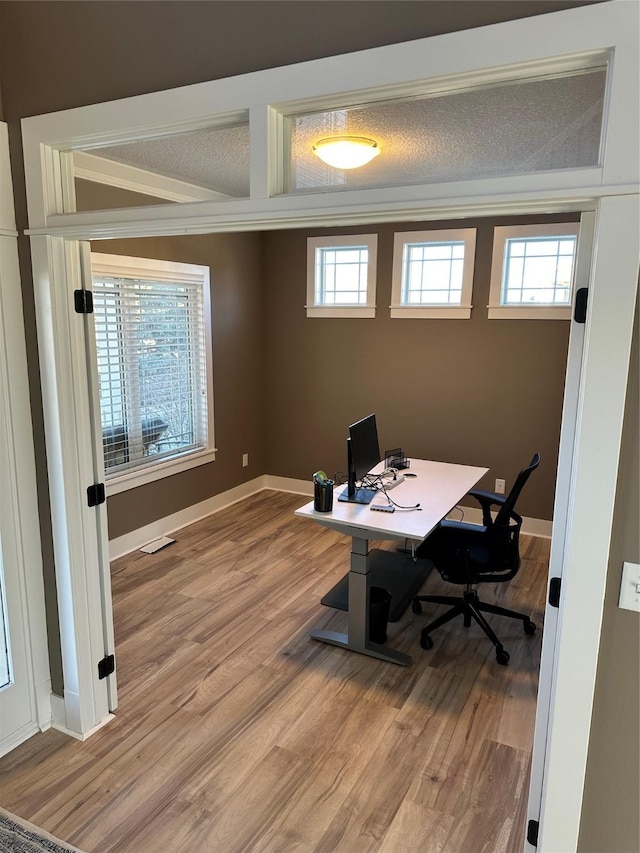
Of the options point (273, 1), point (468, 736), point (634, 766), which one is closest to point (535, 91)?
point (273, 1)

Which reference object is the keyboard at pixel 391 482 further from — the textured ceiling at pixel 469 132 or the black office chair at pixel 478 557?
the textured ceiling at pixel 469 132

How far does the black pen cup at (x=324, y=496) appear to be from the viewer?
10.3ft

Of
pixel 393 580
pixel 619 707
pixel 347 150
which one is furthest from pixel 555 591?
pixel 393 580

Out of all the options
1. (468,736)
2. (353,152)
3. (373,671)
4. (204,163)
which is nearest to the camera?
(353,152)

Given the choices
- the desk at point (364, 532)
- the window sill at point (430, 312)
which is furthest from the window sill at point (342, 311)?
the desk at point (364, 532)

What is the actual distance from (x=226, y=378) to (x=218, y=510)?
47.7 inches

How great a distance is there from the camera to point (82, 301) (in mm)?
2254

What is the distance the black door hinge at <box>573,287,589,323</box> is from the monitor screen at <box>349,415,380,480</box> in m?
1.97

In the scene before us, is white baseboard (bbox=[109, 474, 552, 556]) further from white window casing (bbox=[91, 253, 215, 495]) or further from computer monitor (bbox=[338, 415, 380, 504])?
computer monitor (bbox=[338, 415, 380, 504])

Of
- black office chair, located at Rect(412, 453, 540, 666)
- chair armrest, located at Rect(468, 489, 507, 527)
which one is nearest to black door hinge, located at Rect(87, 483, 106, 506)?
black office chair, located at Rect(412, 453, 540, 666)

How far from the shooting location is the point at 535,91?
1.41 metres

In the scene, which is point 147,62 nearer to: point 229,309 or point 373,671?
point 373,671

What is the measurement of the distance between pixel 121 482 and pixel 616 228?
3667 mm

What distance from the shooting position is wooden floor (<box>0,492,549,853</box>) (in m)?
2.06
